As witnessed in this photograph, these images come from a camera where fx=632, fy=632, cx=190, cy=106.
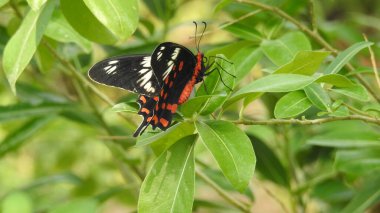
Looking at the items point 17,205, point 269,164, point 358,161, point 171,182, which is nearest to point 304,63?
point 171,182

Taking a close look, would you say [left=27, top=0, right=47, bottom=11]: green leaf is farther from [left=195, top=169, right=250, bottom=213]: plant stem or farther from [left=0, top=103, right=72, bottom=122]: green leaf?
[left=0, top=103, right=72, bottom=122]: green leaf

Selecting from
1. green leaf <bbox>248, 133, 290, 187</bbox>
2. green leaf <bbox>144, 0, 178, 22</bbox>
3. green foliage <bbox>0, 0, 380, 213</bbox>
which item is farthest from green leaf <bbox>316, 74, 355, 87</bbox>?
green leaf <bbox>144, 0, 178, 22</bbox>

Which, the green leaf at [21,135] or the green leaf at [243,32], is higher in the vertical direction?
the green leaf at [243,32]

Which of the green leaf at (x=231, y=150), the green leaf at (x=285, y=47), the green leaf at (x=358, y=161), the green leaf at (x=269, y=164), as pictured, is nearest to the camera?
the green leaf at (x=231, y=150)

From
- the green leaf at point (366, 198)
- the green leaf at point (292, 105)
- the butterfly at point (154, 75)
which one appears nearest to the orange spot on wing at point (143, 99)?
the butterfly at point (154, 75)

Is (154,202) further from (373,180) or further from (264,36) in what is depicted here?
(373,180)

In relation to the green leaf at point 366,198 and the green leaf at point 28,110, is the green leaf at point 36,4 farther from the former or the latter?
the green leaf at point 366,198
